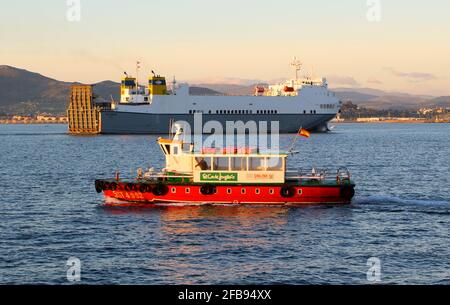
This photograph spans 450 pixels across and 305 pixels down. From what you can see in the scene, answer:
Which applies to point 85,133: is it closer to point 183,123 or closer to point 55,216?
point 183,123

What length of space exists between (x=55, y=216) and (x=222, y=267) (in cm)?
1501

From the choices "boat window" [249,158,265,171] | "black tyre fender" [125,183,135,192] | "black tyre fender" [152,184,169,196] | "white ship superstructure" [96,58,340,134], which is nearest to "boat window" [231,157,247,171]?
"boat window" [249,158,265,171]

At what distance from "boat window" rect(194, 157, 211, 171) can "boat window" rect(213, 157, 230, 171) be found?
1.31 feet

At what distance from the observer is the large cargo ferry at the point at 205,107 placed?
136625mm

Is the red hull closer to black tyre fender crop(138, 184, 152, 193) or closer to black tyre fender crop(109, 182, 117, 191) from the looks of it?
black tyre fender crop(138, 184, 152, 193)

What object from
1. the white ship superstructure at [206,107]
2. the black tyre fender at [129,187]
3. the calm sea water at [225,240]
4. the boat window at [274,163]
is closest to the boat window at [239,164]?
the boat window at [274,163]

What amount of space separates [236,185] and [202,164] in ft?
7.96

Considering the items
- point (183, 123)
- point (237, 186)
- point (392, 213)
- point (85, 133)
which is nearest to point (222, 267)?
point (237, 186)

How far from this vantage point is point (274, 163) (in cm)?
3662

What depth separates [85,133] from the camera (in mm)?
155500

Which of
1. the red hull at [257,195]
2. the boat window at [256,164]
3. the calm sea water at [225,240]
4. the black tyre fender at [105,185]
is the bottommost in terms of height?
the calm sea water at [225,240]

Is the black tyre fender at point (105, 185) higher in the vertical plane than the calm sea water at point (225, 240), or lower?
higher

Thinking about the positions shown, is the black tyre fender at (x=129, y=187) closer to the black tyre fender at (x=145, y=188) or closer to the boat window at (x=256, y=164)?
the black tyre fender at (x=145, y=188)
